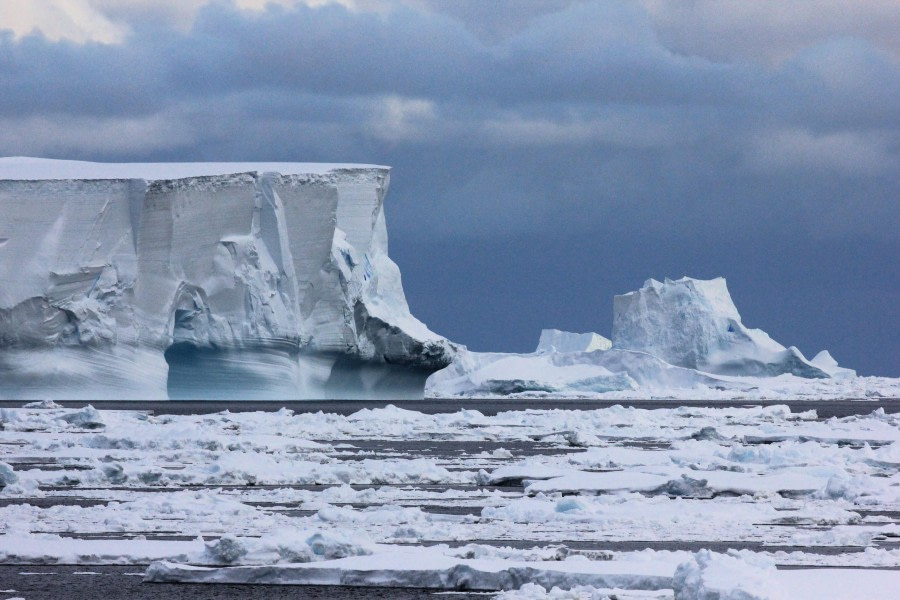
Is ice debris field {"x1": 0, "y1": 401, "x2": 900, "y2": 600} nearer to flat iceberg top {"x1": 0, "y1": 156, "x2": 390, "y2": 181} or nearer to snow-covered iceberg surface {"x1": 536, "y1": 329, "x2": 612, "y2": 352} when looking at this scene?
flat iceberg top {"x1": 0, "y1": 156, "x2": 390, "y2": 181}

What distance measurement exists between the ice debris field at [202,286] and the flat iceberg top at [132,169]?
0.22 feet

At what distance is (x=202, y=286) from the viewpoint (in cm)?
2642

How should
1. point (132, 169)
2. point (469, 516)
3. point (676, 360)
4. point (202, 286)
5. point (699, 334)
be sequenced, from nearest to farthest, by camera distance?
point (469, 516) → point (202, 286) → point (132, 169) → point (699, 334) → point (676, 360)

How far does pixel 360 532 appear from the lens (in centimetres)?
574

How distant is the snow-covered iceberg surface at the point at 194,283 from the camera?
82.1 feet

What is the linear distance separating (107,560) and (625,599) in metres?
2.17

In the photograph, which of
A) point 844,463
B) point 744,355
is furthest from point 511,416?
point 744,355

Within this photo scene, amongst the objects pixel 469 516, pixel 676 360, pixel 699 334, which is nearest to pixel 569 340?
pixel 676 360

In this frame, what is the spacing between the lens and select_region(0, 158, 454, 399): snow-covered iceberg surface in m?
25.0

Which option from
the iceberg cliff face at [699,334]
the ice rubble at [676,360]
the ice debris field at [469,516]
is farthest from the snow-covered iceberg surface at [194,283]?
the iceberg cliff face at [699,334]

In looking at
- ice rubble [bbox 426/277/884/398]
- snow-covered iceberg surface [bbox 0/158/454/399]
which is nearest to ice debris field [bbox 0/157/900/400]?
snow-covered iceberg surface [bbox 0/158/454/399]

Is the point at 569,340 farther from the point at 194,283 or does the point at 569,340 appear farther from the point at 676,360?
the point at 194,283

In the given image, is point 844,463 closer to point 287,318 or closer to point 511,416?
point 511,416

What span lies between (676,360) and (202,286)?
→ 63.4 ft
